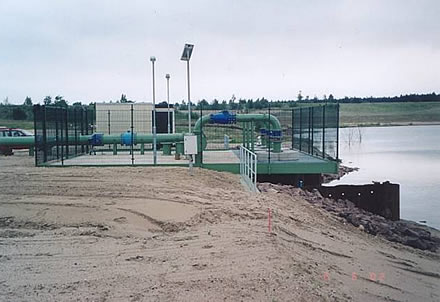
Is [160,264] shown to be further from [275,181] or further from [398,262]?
[275,181]

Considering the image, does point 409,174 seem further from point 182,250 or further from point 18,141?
point 182,250

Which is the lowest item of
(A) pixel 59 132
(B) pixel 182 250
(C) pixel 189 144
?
(B) pixel 182 250

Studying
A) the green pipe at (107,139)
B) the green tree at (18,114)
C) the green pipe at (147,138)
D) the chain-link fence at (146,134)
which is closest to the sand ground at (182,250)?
the chain-link fence at (146,134)

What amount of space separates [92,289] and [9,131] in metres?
23.1

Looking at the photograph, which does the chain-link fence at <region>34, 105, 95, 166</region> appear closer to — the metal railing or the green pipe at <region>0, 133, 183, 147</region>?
the green pipe at <region>0, 133, 183, 147</region>

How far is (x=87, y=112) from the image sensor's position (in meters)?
24.0

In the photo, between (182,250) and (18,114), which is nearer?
(182,250)

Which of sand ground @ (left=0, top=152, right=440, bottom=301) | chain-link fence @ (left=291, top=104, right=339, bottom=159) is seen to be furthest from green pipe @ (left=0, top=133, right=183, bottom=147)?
sand ground @ (left=0, top=152, right=440, bottom=301)

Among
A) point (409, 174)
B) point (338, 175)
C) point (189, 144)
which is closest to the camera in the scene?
point (189, 144)

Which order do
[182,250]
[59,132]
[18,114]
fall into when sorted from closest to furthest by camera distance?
[182,250] → [59,132] → [18,114]

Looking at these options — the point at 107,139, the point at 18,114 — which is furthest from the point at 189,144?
the point at 18,114

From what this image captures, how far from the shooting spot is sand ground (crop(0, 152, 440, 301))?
18.9 feet

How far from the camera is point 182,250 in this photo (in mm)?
7199

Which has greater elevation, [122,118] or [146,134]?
[122,118]
